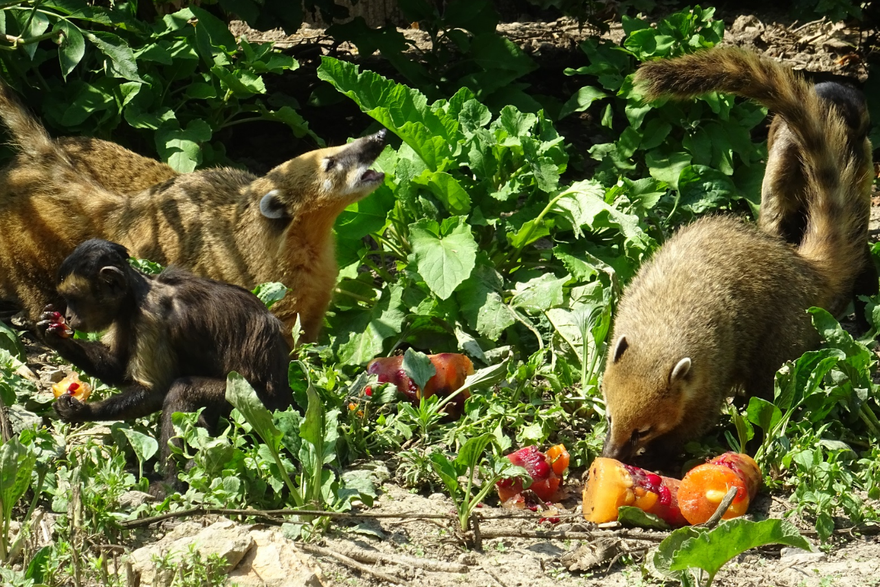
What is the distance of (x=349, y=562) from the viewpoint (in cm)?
395

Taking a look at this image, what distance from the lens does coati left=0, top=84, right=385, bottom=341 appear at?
643 cm

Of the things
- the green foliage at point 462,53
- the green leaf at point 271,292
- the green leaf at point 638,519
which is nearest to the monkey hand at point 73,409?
the green leaf at point 271,292

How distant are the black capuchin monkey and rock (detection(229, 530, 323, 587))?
110 centimetres

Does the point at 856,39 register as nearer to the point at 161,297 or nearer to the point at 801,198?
the point at 801,198

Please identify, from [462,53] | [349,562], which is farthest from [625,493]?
[462,53]

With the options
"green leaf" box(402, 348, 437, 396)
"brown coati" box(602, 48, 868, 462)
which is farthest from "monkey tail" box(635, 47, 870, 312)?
"green leaf" box(402, 348, 437, 396)

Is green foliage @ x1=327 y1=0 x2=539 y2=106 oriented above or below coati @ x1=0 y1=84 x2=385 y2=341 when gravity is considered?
above

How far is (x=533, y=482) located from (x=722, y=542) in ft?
4.07

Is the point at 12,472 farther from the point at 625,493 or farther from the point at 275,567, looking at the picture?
the point at 625,493

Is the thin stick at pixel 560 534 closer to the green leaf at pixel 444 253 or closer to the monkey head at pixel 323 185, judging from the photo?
the green leaf at pixel 444 253

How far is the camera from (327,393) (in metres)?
5.18

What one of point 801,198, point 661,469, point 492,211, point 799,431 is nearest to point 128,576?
point 661,469

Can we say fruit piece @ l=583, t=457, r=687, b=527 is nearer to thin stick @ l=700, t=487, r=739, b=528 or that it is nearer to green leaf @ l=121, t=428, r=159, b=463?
thin stick @ l=700, t=487, r=739, b=528

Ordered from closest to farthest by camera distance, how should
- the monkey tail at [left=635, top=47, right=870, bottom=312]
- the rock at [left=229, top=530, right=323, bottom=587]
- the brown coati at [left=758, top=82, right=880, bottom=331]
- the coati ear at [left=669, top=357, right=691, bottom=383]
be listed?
the rock at [left=229, top=530, right=323, bottom=587] → the coati ear at [left=669, top=357, right=691, bottom=383] → the monkey tail at [left=635, top=47, right=870, bottom=312] → the brown coati at [left=758, top=82, right=880, bottom=331]
